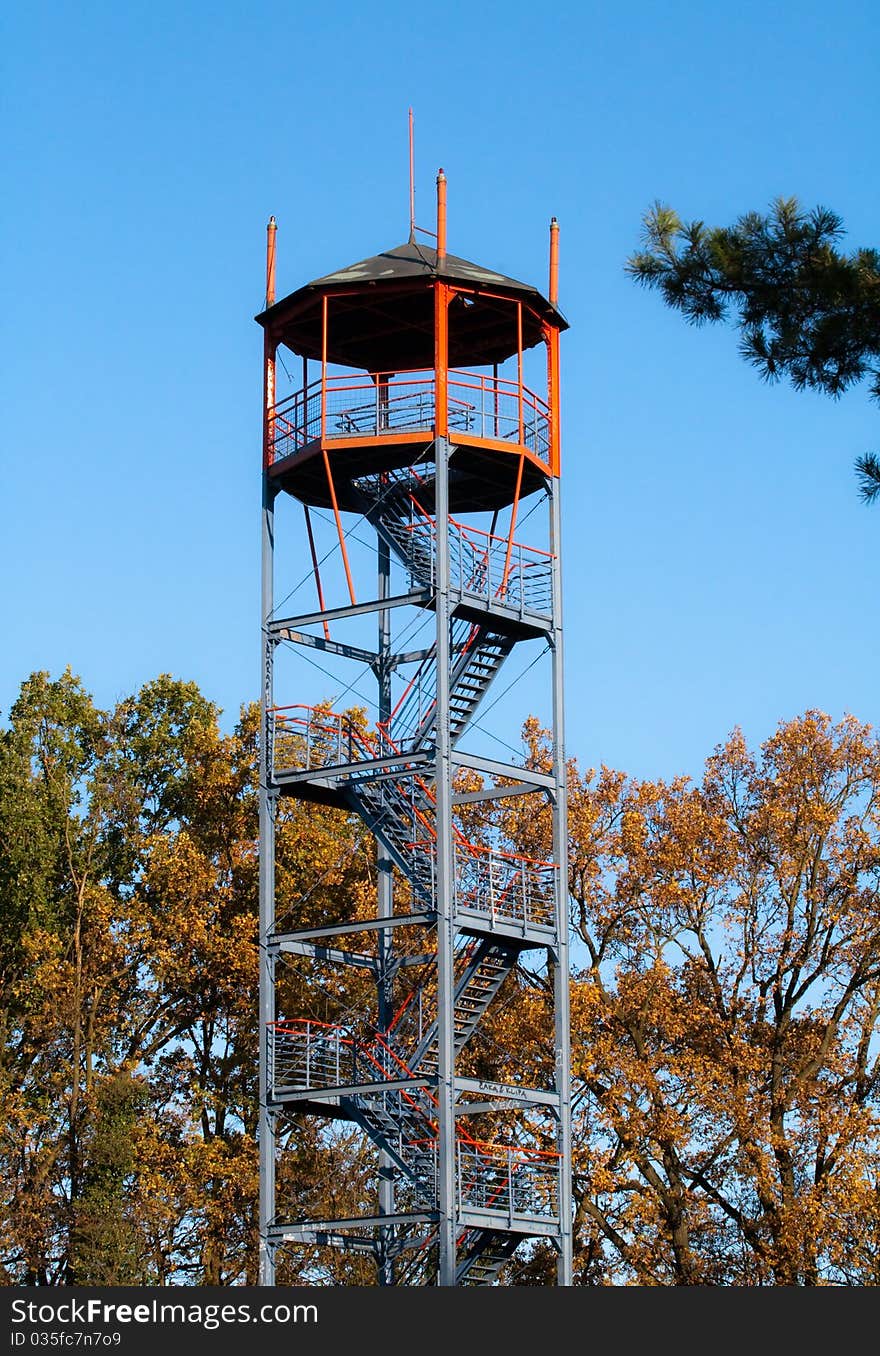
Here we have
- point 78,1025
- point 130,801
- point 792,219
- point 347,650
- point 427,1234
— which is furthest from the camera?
point 130,801

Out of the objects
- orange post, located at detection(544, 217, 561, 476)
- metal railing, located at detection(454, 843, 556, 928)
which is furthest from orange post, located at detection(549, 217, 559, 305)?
metal railing, located at detection(454, 843, 556, 928)

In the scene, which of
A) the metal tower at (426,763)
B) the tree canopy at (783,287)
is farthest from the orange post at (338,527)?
the tree canopy at (783,287)

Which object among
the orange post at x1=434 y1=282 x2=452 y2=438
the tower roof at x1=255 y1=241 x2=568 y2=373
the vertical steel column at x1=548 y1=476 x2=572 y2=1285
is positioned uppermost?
the tower roof at x1=255 y1=241 x2=568 y2=373

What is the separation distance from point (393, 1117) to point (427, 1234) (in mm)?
1902

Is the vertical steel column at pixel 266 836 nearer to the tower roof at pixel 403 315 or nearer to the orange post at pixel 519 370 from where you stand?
the tower roof at pixel 403 315

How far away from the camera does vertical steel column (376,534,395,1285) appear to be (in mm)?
40000

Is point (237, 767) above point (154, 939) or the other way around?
above

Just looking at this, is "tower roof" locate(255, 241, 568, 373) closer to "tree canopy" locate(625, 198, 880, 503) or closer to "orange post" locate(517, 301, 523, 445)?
"orange post" locate(517, 301, 523, 445)

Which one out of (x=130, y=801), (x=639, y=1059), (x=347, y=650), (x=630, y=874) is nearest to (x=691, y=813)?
(x=630, y=874)

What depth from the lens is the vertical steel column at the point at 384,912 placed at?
131ft

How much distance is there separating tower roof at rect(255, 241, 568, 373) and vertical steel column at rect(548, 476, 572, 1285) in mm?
3564

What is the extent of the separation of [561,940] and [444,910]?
2852mm

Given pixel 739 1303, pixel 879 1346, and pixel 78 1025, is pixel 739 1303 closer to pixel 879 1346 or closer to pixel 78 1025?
pixel 879 1346

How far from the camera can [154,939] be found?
52.3m
